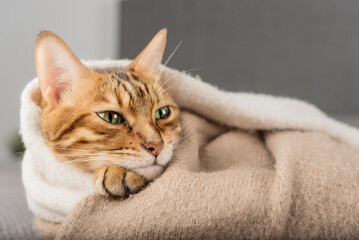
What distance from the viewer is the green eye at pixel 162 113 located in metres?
0.79

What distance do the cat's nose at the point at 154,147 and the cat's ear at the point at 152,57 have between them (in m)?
0.26

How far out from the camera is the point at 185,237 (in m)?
0.56

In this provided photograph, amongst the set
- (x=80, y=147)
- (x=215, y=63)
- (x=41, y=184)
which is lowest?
(x=215, y=63)

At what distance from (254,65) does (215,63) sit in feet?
0.85

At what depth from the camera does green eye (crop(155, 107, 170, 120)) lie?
79 cm

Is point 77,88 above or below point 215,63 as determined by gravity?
above

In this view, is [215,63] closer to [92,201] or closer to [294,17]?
[294,17]

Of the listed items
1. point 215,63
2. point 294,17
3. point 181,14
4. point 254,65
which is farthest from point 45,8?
point 294,17

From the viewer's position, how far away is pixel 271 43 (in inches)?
79.4

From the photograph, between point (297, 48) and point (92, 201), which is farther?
point (297, 48)

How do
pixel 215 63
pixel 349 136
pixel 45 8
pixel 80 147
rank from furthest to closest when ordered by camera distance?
pixel 45 8 < pixel 215 63 < pixel 349 136 < pixel 80 147

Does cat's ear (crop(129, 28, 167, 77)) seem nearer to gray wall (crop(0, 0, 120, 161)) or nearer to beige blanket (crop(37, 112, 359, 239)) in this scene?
beige blanket (crop(37, 112, 359, 239))

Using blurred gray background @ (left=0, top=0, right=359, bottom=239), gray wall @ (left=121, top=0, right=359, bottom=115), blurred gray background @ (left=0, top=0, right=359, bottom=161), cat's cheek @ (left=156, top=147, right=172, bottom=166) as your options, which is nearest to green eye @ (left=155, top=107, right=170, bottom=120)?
cat's cheek @ (left=156, top=147, right=172, bottom=166)

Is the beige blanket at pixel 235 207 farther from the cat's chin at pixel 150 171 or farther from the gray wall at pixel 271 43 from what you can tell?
the gray wall at pixel 271 43
